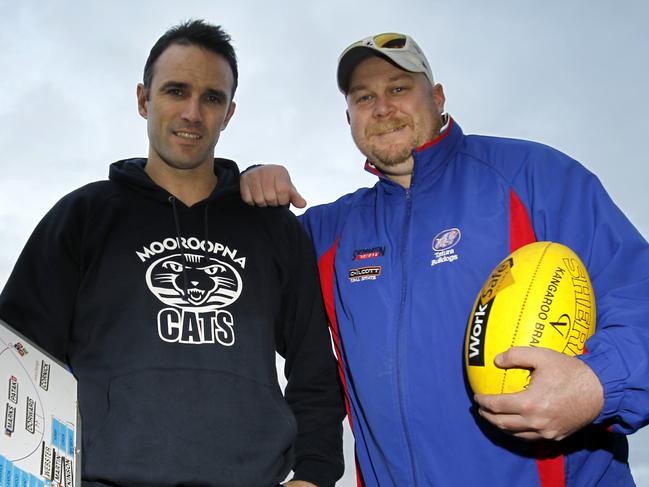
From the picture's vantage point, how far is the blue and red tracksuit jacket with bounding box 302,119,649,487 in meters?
2.90

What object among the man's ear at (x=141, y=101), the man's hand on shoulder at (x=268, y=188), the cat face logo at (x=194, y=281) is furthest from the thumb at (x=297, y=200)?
the man's ear at (x=141, y=101)

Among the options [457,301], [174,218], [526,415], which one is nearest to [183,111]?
[174,218]

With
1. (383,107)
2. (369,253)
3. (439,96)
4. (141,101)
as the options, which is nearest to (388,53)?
(383,107)

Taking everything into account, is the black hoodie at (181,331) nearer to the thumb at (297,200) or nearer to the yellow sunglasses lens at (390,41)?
the thumb at (297,200)

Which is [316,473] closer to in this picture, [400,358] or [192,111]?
[400,358]

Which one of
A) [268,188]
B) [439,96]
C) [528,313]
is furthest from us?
[439,96]

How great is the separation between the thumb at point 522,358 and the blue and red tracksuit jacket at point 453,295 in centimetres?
53

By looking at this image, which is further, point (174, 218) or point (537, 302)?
point (174, 218)

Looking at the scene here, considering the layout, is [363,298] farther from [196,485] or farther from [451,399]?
[196,485]

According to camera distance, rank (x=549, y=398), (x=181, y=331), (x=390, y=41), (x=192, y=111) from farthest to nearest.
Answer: (x=390, y=41)
(x=192, y=111)
(x=181, y=331)
(x=549, y=398)

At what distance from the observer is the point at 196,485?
107 inches

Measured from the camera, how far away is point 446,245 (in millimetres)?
3207

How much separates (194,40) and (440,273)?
186cm

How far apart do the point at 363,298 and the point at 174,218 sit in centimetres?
105
